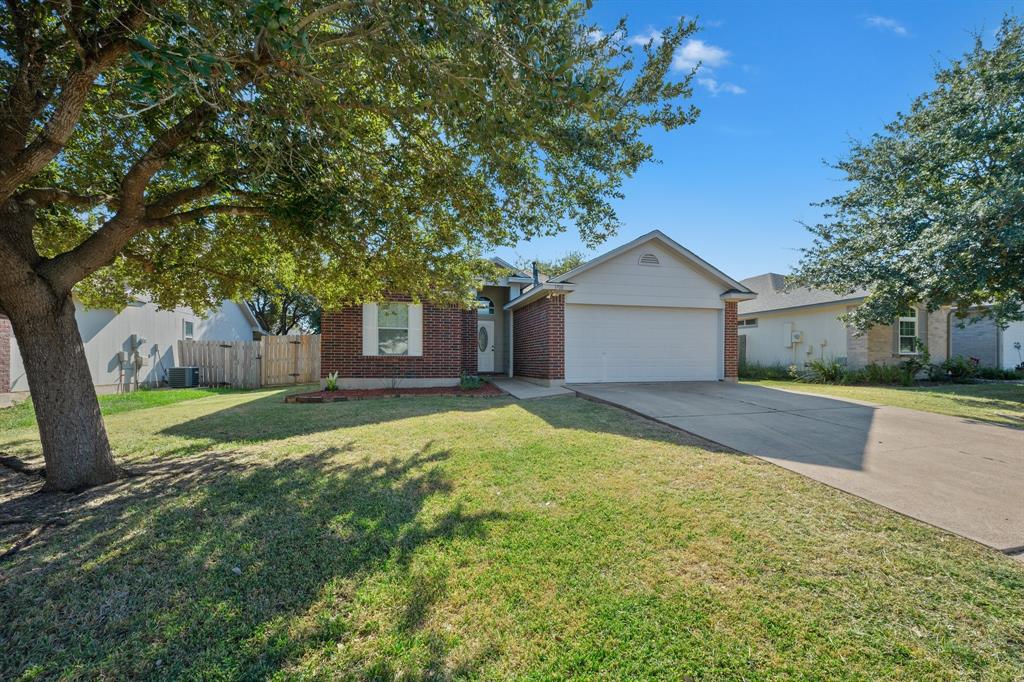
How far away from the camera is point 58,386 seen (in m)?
4.19

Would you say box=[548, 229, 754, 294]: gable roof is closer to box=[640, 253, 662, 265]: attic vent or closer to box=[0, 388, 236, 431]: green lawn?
box=[640, 253, 662, 265]: attic vent

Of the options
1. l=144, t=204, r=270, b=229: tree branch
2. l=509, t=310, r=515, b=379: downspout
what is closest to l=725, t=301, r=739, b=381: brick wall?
l=509, t=310, r=515, b=379: downspout

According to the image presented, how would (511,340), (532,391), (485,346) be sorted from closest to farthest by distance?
(532,391)
(511,340)
(485,346)

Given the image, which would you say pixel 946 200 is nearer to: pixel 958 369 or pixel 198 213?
pixel 958 369

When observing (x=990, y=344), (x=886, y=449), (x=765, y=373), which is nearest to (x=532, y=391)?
(x=886, y=449)

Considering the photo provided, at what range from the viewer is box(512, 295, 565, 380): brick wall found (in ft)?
37.9

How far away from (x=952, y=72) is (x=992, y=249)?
6358 mm

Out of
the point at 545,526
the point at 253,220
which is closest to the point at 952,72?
the point at 545,526

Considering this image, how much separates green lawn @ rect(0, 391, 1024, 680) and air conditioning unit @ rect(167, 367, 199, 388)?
1331cm

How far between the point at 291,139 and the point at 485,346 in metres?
12.1

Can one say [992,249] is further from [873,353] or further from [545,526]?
[545,526]

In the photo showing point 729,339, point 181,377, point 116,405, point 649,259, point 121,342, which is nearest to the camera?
point 116,405

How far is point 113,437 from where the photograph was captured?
6.59 m

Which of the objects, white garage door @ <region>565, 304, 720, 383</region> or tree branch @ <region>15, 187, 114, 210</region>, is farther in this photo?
white garage door @ <region>565, 304, 720, 383</region>
